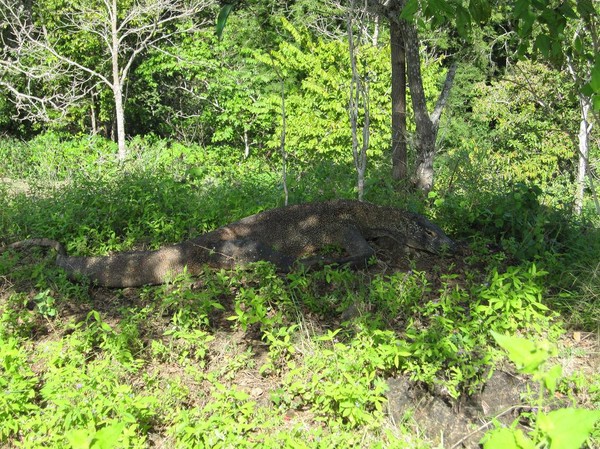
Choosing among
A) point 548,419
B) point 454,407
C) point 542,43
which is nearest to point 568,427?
point 548,419

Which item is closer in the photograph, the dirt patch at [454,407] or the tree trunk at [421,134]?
the dirt patch at [454,407]

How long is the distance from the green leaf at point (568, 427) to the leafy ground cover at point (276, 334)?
1.00m

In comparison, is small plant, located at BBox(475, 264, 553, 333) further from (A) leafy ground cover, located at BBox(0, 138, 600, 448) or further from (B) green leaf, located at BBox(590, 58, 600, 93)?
(B) green leaf, located at BBox(590, 58, 600, 93)

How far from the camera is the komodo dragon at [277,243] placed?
441 cm

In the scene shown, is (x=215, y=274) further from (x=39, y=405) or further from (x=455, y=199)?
(x=455, y=199)

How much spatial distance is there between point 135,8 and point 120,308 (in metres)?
11.6

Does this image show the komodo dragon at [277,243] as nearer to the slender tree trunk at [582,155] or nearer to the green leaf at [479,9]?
the slender tree trunk at [582,155]

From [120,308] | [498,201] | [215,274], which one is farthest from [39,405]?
[498,201]

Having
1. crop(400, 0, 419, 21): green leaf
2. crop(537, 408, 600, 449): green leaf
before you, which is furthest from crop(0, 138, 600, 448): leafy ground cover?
crop(400, 0, 419, 21): green leaf

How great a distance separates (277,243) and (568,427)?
3769 mm

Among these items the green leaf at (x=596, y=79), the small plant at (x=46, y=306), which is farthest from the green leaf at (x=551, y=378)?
the small plant at (x=46, y=306)

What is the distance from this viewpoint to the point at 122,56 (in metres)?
17.4

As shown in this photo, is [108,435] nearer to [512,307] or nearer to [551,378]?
[551,378]

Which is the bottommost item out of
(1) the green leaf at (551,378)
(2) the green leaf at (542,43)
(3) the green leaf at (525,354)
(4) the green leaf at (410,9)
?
(1) the green leaf at (551,378)
